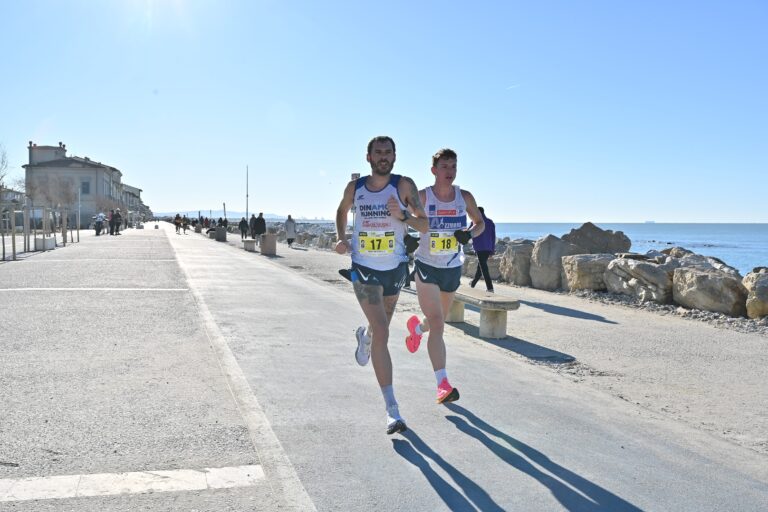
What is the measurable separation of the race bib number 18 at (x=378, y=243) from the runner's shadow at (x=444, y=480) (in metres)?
1.17

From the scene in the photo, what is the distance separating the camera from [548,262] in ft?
47.6

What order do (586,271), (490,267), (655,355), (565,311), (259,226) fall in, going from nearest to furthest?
(655,355), (565,311), (586,271), (490,267), (259,226)

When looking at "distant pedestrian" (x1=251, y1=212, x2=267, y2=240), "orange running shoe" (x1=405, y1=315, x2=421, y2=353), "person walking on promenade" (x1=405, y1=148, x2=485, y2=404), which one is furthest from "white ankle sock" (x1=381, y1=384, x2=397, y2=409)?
"distant pedestrian" (x1=251, y1=212, x2=267, y2=240)

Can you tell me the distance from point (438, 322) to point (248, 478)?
1.96 m

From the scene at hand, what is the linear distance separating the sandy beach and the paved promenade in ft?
1.17

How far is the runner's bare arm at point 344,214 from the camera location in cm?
460

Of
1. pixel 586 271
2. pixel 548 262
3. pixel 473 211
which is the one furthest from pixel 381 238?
pixel 548 262

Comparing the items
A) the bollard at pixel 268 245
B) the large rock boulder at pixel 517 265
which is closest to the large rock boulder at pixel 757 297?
the large rock boulder at pixel 517 265

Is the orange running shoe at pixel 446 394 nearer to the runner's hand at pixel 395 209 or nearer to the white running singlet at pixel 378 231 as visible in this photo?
the white running singlet at pixel 378 231

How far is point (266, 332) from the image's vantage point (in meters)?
7.88

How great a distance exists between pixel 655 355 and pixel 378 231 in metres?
4.31

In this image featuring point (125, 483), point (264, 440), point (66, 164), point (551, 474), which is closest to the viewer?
point (125, 483)

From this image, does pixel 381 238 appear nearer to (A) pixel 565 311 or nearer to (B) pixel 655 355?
(B) pixel 655 355

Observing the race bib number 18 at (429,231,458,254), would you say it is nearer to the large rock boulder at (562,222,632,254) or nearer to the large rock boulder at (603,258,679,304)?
the large rock boulder at (603,258,679,304)
